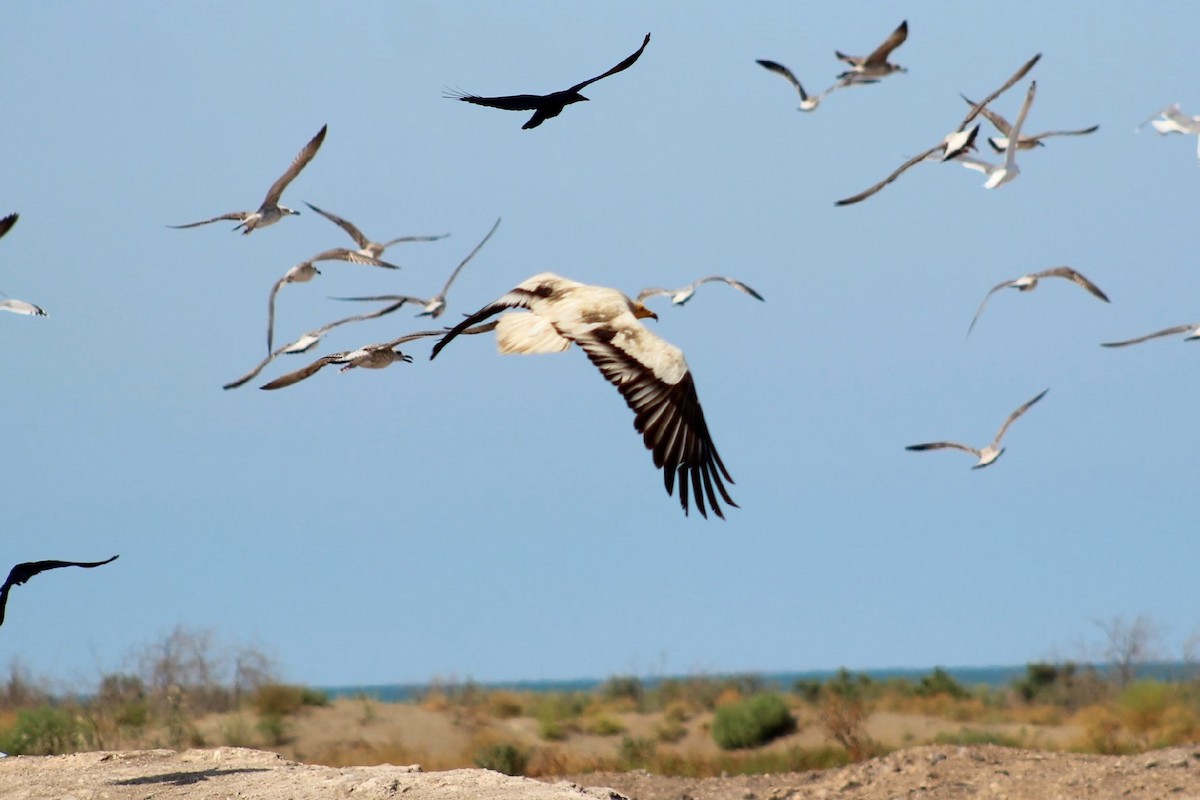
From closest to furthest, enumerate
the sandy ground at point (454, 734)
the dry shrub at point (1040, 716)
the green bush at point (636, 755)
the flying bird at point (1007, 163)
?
the flying bird at point (1007, 163), the green bush at point (636, 755), the sandy ground at point (454, 734), the dry shrub at point (1040, 716)

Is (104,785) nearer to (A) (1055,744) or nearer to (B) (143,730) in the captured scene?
(B) (143,730)

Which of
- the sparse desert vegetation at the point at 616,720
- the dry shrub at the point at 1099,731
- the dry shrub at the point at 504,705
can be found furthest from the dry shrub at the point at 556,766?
the dry shrub at the point at 504,705

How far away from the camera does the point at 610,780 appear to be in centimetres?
1570

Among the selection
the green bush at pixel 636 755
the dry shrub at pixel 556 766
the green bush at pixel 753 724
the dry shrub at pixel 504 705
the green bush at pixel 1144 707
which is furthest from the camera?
the dry shrub at pixel 504 705

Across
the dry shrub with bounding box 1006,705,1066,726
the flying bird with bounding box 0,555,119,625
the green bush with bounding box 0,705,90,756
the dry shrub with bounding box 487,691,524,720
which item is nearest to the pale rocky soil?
the flying bird with bounding box 0,555,119,625

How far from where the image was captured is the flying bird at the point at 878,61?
47.2 feet

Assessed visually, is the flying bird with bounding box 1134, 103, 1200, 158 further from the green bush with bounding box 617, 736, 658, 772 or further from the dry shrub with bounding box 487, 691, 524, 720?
the dry shrub with bounding box 487, 691, 524, 720

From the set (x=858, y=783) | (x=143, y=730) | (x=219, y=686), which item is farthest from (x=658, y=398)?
(x=219, y=686)

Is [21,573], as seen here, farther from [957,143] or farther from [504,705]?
[504,705]

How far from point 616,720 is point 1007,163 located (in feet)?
50.5

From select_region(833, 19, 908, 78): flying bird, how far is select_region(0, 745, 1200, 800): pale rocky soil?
7.02m

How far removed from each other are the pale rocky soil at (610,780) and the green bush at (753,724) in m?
6.86

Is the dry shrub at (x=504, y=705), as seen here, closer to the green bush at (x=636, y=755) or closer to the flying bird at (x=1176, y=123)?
the green bush at (x=636, y=755)

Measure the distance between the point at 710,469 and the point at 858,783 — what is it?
616 centimetres
